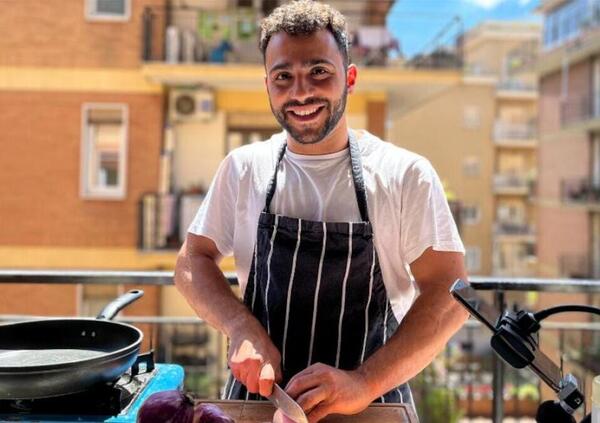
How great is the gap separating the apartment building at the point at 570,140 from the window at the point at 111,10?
8.54 meters

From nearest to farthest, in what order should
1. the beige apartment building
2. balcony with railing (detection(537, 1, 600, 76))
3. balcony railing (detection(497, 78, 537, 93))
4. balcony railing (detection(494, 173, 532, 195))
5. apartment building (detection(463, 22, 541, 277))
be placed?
balcony with railing (detection(537, 1, 600, 76)), the beige apartment building, balcony railing (detection(494, 173, 532, 195)), apartment building (detection(463, 22, 541, 277)), balcony railing (detection(497, 78, 537, 93))

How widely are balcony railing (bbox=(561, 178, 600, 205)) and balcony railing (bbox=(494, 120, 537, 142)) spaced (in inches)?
176

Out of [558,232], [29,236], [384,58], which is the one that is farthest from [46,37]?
[558,232]

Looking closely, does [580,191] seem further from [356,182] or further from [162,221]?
[356,182]

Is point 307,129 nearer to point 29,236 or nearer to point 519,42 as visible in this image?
point 29,236

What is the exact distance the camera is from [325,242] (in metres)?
1.03

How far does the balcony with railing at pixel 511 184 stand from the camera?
16.8 metres

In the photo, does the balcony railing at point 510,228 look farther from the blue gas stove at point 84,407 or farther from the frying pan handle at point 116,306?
the blue gas stove at point 84,407

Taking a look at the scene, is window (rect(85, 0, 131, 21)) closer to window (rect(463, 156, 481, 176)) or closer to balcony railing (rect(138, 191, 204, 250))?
balcony railing (rect(138, 191, 204, 250))

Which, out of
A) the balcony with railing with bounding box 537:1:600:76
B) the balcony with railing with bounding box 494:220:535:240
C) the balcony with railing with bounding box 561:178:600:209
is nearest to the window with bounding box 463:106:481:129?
the balcony with railing with bounding box 494:220:535:240

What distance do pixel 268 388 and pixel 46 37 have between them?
5437mm

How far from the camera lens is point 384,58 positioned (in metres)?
5.86

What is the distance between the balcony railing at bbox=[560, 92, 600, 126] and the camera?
450 inches

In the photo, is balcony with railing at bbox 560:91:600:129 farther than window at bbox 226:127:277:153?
Yes
